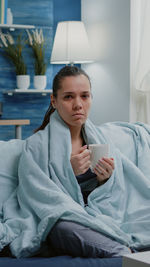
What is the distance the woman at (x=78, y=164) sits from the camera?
1705 millimetres

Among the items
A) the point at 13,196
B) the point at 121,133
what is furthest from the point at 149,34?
the point at 13,196

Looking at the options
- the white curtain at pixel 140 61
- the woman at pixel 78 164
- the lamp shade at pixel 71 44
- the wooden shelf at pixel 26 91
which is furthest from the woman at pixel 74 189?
the wooden shelf at pixel 26 91

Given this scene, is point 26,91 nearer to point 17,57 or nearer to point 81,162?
point 17,57

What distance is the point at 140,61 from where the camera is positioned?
389 cm

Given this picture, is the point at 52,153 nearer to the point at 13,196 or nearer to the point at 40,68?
the point at 13,196

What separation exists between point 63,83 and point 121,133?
17.6 inches

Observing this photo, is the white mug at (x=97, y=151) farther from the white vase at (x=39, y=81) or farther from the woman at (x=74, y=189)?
the white vase at (x=39, y=81)

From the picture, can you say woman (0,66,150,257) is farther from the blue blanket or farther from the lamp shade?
the lamp shade

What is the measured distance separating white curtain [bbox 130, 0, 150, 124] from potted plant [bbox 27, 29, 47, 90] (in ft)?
2.96

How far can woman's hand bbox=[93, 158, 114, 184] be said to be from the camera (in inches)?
79.0

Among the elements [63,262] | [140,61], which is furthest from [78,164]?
[140,61]

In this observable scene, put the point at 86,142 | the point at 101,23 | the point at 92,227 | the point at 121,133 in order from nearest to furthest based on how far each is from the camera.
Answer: the point at 92,227 → the point at 86,142 → the point at 121,133 → the point at 101,23

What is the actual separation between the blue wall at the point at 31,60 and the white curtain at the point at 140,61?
2.94 ft

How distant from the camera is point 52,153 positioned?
6.88 feet
